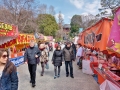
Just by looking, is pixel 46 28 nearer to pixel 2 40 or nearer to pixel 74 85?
pixel 2 40

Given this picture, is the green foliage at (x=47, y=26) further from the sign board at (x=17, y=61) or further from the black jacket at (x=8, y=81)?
the black jacket at (x=8, y=81)

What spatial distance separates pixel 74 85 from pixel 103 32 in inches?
101

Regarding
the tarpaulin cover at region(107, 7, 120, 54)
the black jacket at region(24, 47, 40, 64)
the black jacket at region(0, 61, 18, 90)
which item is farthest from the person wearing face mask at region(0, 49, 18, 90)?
the black jacket at region(24, 47, 40, 64)

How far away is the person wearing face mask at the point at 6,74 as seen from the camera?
7.39 feet

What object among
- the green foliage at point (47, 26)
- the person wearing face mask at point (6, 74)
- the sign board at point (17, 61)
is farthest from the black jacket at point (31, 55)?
the green foliage at point (47, 26)

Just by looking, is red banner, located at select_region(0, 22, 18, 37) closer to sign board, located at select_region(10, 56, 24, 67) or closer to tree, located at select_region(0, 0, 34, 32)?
sign board, located at select_region(10, 56, 24, 67)

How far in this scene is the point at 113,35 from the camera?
3.07m

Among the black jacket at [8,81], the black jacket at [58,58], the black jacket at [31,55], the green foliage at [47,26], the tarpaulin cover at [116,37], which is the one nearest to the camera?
the black jacket at [8,81]

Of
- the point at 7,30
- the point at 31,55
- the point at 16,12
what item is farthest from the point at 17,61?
the point at 16,12

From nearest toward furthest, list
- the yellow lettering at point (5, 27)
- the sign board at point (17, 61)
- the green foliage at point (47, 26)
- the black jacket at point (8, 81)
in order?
the black jacket at point (8, 81) < the yellow lettering at point (5, 27) < the sign board at point (17, 61) < the green foliage at point (47, 26)

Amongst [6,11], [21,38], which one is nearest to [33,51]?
[21,38]

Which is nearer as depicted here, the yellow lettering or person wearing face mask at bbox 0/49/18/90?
person wearing face mask at bbox 0/49/18/90

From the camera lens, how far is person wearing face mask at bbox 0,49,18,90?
7.39 ft

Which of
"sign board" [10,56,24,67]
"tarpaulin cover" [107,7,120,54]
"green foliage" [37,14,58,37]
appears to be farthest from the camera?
Answer: "green foliage" [37,14,58,37]
